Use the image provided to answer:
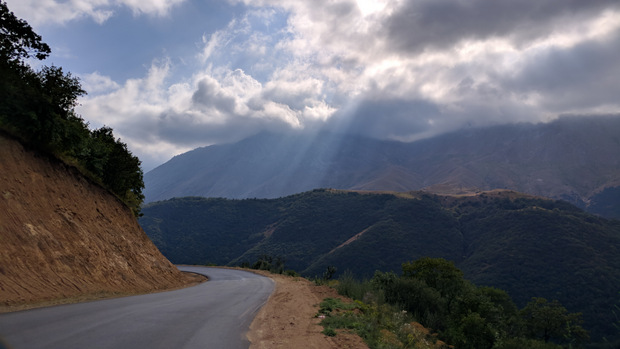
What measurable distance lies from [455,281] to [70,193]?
3539 centimetres

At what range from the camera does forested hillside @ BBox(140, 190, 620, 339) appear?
3910 inches

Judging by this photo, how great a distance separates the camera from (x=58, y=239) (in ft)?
54.5

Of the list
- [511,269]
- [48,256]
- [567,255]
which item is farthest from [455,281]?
[567,255]

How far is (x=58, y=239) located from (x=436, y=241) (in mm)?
148613

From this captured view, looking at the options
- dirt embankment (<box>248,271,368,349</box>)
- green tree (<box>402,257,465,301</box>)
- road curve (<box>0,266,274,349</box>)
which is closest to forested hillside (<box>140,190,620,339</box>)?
green tree (<box>402,257,465,301</box>)

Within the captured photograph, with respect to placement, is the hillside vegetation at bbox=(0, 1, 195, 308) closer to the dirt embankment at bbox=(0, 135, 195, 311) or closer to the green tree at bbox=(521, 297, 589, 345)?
the dirt embankment at bbox=(0, 135, 195, 311)

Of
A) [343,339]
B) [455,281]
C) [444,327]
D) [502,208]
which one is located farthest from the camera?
[502,208]

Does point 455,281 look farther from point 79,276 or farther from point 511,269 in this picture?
point 511,269

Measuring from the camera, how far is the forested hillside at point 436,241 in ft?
326

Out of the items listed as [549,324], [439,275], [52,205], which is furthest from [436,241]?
[52,205]

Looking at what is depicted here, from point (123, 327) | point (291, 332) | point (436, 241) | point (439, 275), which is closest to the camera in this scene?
point (123, 327)

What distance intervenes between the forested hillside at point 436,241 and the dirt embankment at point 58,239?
300ft

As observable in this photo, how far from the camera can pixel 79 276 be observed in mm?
16078

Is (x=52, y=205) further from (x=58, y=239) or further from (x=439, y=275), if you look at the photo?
(x=439, y=275)
